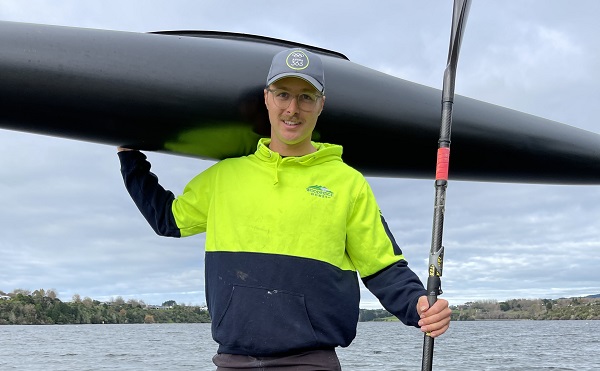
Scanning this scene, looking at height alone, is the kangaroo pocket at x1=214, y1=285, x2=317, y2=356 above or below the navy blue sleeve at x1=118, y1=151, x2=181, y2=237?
below

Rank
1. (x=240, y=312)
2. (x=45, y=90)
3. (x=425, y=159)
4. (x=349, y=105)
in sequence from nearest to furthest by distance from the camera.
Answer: (x=240, y=312) → (x=45, y=90) → (x=349, y=105) → (x=425, y=159)

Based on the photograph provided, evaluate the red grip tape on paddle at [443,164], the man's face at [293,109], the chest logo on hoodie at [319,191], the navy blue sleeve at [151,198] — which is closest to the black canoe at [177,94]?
the navy blue sleeve at [151,198]

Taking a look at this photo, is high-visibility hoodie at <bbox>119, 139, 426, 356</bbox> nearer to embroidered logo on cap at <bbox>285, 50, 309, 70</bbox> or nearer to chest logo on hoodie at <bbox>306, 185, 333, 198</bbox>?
chest logo on hoodie at <bbox>306, 185, 333, 198</bbox>

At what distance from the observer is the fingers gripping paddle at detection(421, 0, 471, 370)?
124 inches

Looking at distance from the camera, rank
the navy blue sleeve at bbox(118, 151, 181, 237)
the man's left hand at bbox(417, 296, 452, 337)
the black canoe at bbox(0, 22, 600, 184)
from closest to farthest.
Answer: the man's left hand at bbox(417, 296, 452, 337), the navy blue sleeve at bbox(118, 151, 181, 237), the black canoe at bbox(0, 22, 600, 184)

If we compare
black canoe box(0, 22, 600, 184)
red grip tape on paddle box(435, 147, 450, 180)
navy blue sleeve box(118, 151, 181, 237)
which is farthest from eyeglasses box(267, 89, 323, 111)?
black canoe box(0, 22, 600, 184)

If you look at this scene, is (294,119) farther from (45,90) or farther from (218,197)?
(45,90)

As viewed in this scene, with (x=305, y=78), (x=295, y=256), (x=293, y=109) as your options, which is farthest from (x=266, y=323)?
(x=305, y=78)

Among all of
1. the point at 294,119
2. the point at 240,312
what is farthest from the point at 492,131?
the point at 240,312

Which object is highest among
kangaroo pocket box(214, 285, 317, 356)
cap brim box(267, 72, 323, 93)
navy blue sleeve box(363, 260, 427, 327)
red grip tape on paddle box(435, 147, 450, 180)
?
cap brim box(267, 72, 323, 93)

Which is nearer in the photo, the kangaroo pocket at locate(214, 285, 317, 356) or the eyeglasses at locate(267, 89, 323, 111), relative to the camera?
the kangaroo pocket at locate(214, 285, 317, 356)

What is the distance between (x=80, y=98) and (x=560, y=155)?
3456 millimetres

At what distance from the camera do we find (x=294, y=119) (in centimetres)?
314

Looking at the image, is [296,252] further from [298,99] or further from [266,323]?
[298,99]
